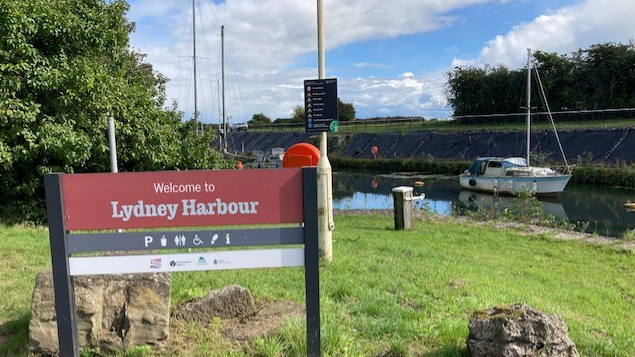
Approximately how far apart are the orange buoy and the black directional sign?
0.46 m

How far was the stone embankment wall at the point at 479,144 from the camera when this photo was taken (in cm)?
3219

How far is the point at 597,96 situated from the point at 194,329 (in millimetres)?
49092

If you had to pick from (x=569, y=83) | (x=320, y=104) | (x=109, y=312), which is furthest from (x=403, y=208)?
(x=569, y=83)

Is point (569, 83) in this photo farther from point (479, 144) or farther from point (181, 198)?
point (181, 198)

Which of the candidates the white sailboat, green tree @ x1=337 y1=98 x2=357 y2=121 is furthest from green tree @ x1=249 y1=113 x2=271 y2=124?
the white sailboat

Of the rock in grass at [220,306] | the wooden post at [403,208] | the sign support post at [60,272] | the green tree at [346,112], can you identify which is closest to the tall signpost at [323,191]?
the rock in grass at [220,306]

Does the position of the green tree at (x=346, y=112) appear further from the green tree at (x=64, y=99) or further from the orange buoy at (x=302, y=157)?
the orange buoy at (x=302, y=157)

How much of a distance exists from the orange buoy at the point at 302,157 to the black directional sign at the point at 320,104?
18.1 inches

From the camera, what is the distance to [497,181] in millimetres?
27141

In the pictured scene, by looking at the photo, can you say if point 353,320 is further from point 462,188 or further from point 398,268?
point 462,188

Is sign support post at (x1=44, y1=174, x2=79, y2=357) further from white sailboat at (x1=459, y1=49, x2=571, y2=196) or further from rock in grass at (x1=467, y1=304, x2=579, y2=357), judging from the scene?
white sailboat at (x1=459, y1=49, x2=571, y2=196)

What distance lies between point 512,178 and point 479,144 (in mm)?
15998

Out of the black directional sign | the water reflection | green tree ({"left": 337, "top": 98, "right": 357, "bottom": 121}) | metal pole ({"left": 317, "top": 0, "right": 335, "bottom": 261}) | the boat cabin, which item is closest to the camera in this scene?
the black directional sign

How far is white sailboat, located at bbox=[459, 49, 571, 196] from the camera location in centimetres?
2511
